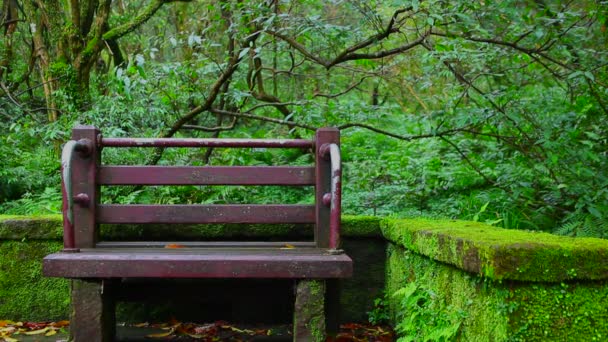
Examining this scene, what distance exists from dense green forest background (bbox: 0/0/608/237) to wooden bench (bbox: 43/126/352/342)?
1.67 meters

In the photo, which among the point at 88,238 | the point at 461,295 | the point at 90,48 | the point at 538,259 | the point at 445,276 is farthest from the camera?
the point at 90,48

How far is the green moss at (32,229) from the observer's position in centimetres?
429

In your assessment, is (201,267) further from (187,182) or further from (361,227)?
(361,227)

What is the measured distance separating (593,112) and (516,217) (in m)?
1.52

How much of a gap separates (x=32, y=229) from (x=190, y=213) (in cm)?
133

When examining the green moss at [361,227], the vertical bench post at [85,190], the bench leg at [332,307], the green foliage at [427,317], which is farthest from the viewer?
the green moss at [361,227]

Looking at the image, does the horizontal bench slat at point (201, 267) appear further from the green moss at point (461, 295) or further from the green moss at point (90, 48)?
the green moss at point (90, 48)

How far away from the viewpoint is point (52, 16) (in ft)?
24.9

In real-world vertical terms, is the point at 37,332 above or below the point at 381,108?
below

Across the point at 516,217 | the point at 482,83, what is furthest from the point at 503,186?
the point at 482,83

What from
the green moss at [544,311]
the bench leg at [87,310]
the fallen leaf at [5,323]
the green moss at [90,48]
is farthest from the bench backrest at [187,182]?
the green moss at [90,48]

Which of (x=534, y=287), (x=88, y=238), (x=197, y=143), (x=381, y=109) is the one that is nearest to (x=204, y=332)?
(x=88, y=238)

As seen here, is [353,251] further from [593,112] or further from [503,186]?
[593,112]

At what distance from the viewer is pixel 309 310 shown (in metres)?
3.23
